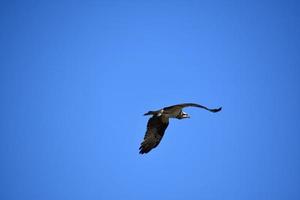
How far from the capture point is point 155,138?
19.3 meters

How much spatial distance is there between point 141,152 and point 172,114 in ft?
5.50

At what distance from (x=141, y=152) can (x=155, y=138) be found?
0.68 meters

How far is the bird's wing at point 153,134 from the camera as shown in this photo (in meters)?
19.2

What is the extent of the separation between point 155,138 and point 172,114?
101 centimetres

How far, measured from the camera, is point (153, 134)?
19312 mm

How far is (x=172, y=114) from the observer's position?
19203 millimetres

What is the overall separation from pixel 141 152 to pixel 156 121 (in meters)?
1.18

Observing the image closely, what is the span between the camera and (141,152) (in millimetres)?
19234

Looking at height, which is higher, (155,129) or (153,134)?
(155,129)

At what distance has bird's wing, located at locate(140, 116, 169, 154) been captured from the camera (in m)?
19.2
